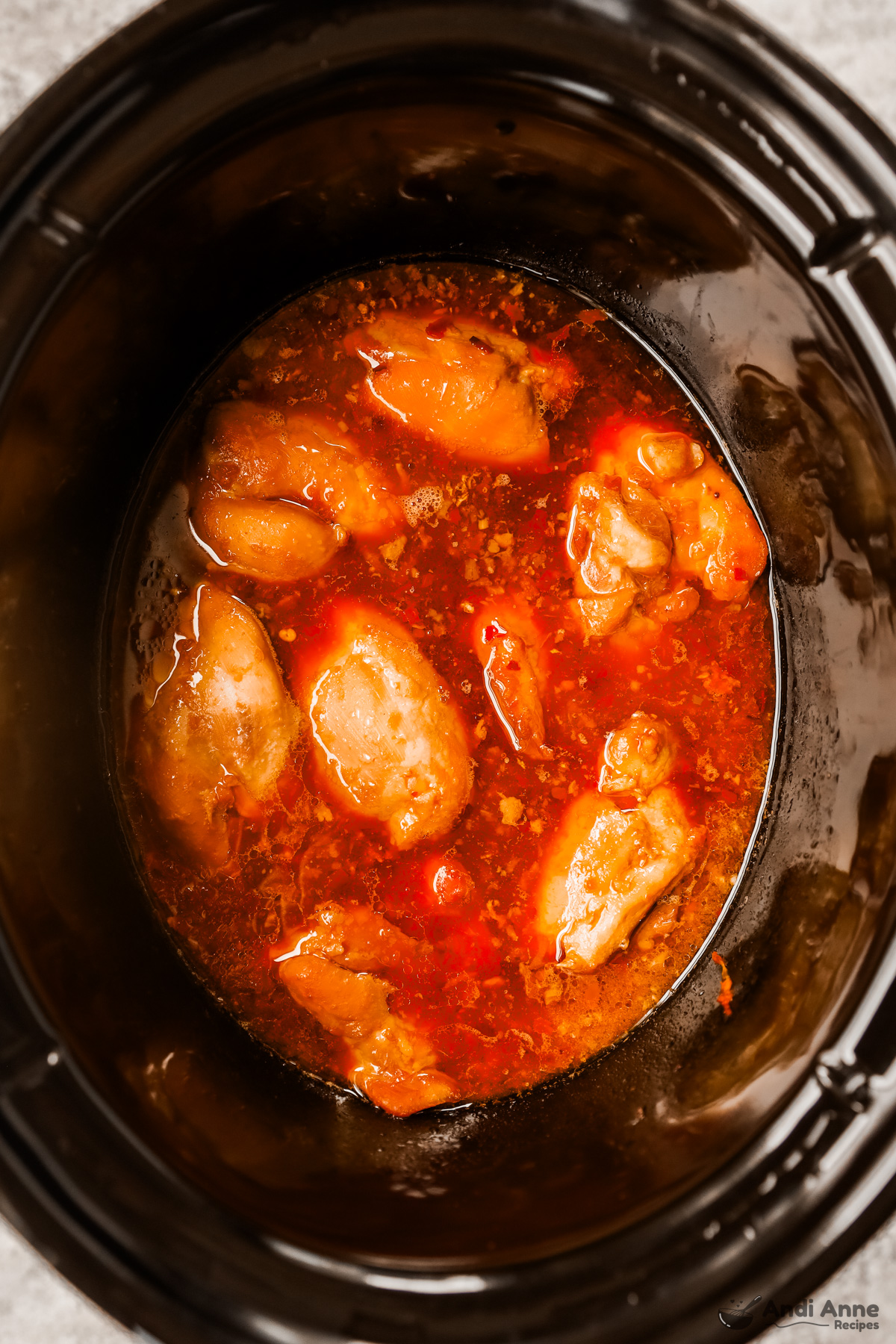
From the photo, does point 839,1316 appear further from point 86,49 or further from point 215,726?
point 86,49

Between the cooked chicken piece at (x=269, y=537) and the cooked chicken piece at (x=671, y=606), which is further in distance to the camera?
the cooked chicken piece at (x=671, y=606)

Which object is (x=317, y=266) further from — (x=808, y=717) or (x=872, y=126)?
(x=808, y=717)

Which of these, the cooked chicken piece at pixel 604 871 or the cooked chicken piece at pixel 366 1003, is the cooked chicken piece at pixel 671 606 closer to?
the cooked chicken piece at pixel 604 871

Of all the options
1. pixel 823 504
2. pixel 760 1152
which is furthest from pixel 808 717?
pixel 760 1152

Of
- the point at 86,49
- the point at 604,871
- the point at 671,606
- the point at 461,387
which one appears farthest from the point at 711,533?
the point at 86,49

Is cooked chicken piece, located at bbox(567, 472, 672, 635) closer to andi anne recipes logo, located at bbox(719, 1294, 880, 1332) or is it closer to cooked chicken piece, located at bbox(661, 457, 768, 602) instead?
cooked chicken piece, located at bbox(661, 457, 768, 602)

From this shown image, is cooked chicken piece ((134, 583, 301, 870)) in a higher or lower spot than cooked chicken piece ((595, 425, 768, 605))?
lower

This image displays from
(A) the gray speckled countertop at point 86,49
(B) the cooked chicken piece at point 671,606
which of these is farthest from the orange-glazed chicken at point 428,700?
(A) the gray speckled countertop at point 86,49

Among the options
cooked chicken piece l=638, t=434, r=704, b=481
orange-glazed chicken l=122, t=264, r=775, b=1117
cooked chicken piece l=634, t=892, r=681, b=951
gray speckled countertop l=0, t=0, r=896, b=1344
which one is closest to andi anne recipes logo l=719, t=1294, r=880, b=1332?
gray speckled countertop l=0, t=0, r=896, b=1344
